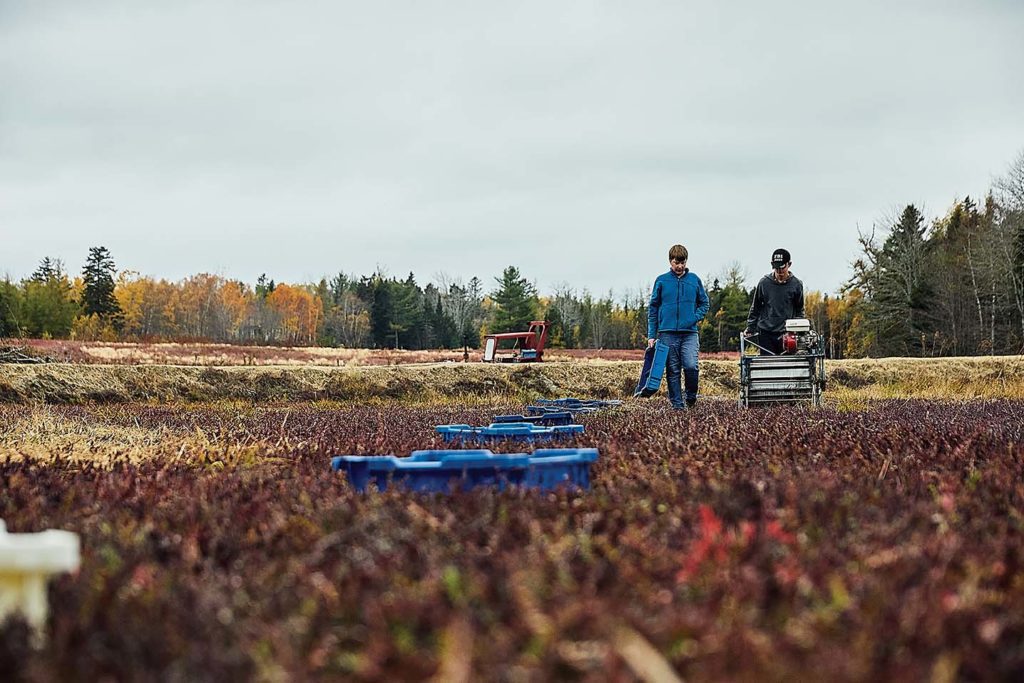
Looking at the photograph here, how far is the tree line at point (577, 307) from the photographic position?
2142 inches

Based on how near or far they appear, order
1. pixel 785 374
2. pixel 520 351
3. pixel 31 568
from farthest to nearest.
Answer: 1. pixel 520 351
2. pixel 785 374
3. pixel 31 568

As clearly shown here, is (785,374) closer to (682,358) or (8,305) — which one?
(682,358)

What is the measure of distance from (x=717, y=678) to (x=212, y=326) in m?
140

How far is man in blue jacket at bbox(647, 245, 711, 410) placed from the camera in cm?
1237

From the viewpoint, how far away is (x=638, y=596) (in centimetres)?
189

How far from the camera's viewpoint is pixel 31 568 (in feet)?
5.59

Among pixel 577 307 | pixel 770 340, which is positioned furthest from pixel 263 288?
pixel 770 340

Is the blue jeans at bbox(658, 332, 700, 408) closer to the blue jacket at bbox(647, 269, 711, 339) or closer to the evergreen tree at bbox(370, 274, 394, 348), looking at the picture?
the blue jacket at bbox(647, 269, 711, 339)

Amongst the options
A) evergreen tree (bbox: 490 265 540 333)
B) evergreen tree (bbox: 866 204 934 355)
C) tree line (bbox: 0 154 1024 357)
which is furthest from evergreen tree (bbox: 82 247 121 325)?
evergreen tree (bbox: 866 204 934 355)

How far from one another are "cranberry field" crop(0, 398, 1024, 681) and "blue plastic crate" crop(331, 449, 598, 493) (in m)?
0.15

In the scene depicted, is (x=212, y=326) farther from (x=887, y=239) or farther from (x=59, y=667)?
(x=59, y=667)

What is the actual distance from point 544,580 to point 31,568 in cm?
103

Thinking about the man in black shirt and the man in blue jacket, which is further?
the man in black shirt

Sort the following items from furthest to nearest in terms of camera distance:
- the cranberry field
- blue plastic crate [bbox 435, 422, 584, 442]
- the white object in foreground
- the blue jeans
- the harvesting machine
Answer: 1. the harvesting machine
2. the blue jeans
3. blue plastic crate [bbox 435, 422, 584, 442]
4. the white object in foreground
5. the cranberry field
